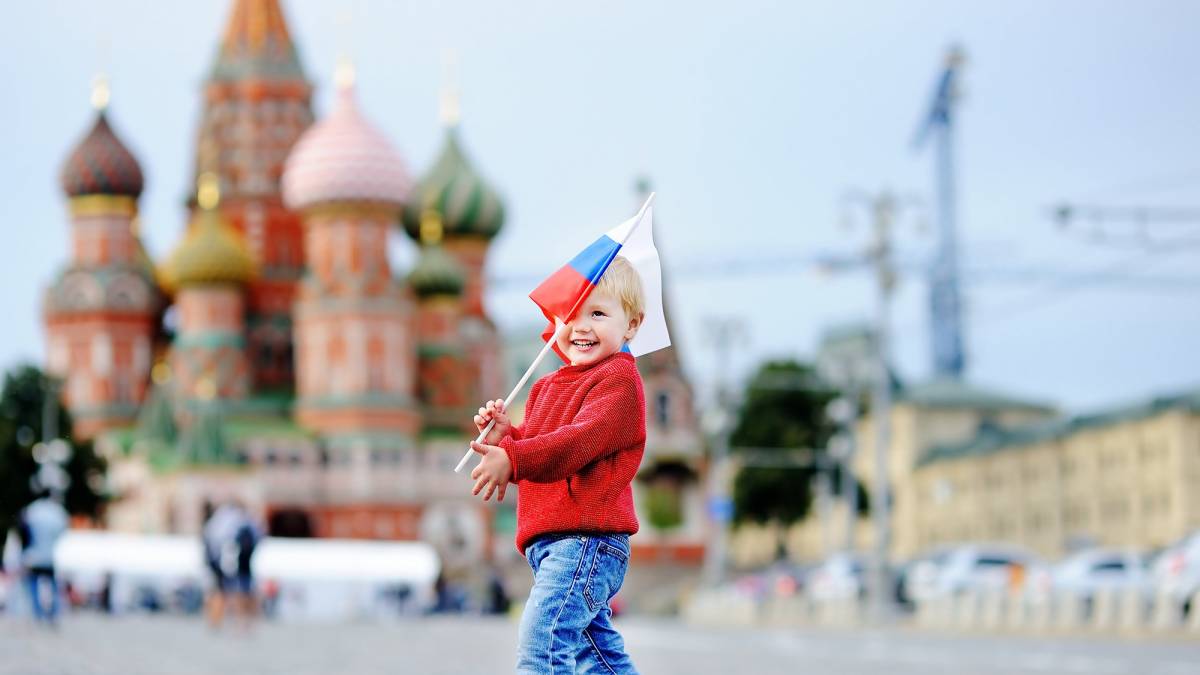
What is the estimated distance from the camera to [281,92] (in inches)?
3243

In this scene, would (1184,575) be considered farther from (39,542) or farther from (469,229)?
(469,229)

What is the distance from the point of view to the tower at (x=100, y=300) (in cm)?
8062

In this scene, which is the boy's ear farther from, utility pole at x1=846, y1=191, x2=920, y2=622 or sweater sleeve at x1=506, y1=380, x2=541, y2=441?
utility pole at x1=846, y1=191, x2=920, y2=622

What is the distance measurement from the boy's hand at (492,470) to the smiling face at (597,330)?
468 mm

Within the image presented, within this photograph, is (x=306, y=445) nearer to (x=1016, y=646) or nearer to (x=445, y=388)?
(x=445, y=388)

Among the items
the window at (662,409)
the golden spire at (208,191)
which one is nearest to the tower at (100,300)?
the golden spire at (208,191)

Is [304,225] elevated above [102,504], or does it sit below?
above

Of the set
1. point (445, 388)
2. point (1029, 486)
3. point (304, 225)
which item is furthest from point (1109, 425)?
point (304, 225)

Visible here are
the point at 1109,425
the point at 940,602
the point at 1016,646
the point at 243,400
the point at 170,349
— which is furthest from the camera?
the point at 170,349

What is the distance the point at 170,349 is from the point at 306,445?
10.0m

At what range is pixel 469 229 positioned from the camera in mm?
85625

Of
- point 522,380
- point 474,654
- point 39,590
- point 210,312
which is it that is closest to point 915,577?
point 39,590

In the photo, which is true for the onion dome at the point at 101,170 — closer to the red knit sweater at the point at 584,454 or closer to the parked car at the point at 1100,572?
the parked car at the point at 1100,572

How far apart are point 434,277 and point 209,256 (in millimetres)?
8267
